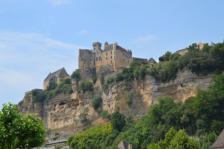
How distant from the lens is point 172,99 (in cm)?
4569

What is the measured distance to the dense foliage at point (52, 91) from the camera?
66688mm

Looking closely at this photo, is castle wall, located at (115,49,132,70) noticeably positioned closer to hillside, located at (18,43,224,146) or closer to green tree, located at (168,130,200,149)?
hillside, located at (18,43,224,146)

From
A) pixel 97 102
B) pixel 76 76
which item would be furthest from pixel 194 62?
pixel 76 76

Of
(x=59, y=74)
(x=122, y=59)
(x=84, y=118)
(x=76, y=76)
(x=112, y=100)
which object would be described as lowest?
(x=84, y=118)

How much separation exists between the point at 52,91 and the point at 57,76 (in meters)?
7.77

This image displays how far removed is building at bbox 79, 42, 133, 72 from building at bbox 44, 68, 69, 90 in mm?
6969

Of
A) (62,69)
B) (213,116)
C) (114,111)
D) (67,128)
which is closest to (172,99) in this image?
(213,116)

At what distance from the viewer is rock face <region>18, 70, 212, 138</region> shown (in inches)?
1871

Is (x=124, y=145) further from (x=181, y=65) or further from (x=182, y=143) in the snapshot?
(x=182, y=143)

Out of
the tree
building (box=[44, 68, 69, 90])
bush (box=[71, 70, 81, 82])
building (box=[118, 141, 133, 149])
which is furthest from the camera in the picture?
building (box=[44, 68, 69, 90])

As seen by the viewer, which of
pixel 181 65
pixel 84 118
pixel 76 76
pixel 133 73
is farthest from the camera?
pixel 76 76

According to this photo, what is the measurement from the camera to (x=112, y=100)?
2207 inches

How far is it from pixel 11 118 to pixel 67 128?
4052 cm

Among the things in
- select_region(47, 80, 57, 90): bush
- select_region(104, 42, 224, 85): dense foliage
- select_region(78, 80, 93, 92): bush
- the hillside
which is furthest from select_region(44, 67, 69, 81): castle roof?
select_region(104, 42, 224, 85): dense foliage
